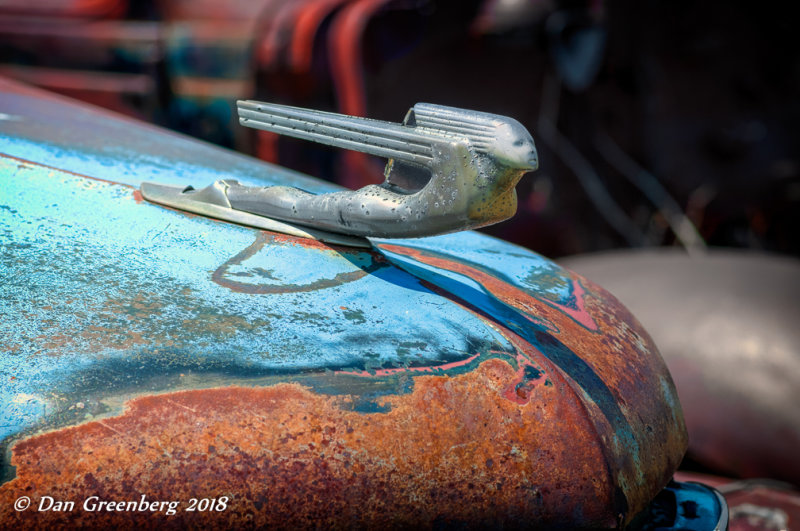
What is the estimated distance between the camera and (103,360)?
860 mm

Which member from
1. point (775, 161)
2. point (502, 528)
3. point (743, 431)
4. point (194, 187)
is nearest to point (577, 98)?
point (775, 161)

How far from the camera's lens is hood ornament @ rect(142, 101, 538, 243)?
90cm

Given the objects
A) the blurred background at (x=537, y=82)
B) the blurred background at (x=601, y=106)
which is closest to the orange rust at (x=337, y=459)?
the blurred background at (x=601, y=106)

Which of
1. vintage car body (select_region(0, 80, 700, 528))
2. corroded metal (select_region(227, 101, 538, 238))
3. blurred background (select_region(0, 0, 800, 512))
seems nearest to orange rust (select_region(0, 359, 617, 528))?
vintage car body (select_region(0, 80, 700, 528))

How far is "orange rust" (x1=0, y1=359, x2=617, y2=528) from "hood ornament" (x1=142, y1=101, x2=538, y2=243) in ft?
0.64

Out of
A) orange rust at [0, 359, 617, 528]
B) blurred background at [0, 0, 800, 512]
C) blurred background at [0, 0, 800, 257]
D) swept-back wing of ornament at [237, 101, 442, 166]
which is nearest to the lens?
orange rust at [0, 359, 617, 528]

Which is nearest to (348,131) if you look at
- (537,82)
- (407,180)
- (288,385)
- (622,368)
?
(407,180)

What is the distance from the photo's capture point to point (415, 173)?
3.26 feet

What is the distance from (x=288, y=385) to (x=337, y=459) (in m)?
0.10

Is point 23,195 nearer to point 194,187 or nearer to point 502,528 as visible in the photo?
point 194,187

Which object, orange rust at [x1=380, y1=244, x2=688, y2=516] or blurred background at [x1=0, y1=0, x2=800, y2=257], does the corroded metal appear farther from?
blurred background at [x1=0, y1=0, x2=800, y2=257]

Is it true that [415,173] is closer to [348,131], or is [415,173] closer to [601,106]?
[348,131]

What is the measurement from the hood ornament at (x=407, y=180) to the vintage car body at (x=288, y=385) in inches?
1.7

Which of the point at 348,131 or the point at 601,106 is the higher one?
the point at 348,131
